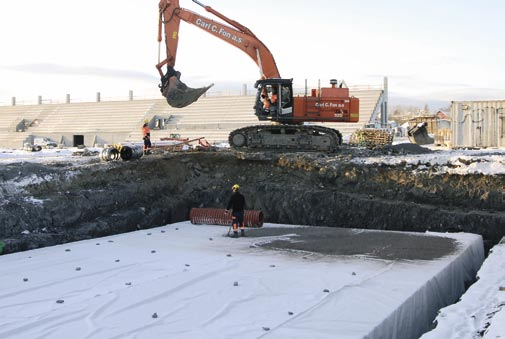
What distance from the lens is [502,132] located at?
23016mm

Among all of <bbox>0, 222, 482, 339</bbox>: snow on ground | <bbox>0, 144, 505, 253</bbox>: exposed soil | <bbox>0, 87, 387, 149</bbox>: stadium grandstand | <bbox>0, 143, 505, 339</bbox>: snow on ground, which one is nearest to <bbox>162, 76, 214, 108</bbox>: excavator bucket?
<bbox>0, 144, 505, 253</bbox>: exposed soil

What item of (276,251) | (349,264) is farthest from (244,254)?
(349,264)

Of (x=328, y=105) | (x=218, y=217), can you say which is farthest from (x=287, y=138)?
(x=218, y=217)

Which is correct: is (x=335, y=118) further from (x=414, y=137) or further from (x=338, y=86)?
(x=414, y=137)

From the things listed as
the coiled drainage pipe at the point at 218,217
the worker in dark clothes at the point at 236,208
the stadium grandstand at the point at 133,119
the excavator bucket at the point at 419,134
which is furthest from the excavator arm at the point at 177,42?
the stadium grandstand at the point at 133,119

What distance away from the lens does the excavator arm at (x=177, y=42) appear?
54.3 ft

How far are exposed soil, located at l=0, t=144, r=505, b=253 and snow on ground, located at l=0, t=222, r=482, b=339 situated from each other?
1.33 meters

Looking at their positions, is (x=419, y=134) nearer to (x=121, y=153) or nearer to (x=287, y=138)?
(x=287, y=138)

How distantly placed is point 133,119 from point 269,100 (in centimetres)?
3460

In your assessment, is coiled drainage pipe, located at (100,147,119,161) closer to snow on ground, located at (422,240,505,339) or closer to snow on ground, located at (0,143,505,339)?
snow on ground, located at (0,143,505,339)

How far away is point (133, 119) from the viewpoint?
4969cm

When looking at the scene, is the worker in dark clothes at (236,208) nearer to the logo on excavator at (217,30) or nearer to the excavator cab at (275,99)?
the excavator cab at (275,99)

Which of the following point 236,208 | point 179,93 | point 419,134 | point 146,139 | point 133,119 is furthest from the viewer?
point 133,119

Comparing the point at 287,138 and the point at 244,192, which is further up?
the point at 287,138
